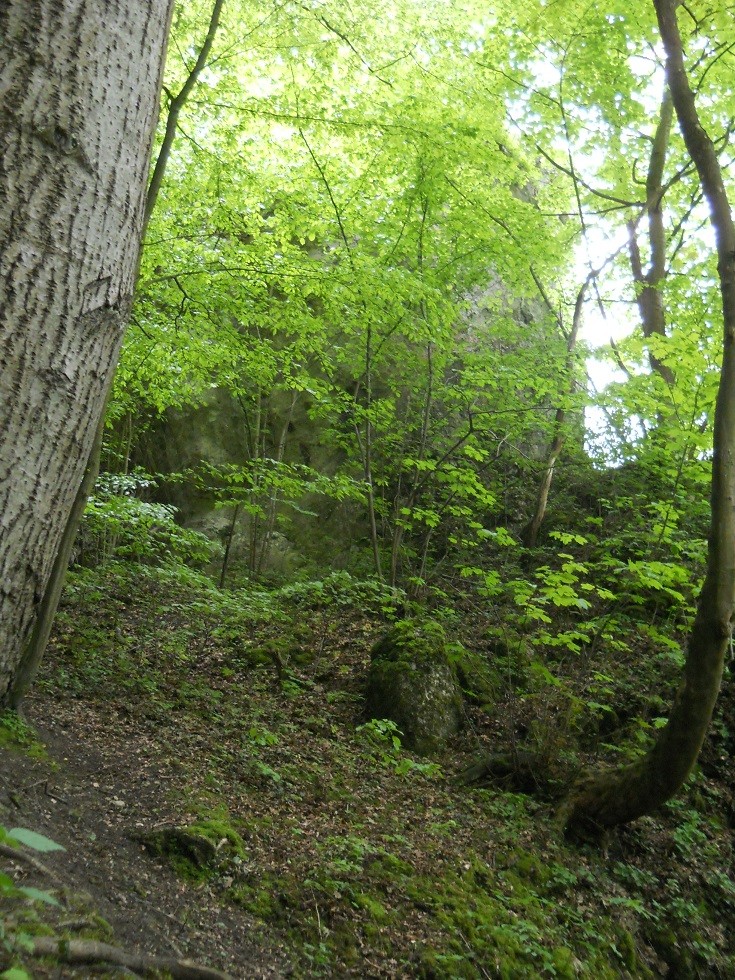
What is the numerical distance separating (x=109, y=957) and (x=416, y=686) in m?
4.72

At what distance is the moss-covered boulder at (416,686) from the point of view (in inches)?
252

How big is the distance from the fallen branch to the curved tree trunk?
3.83 meters

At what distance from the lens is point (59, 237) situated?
1.96 metres

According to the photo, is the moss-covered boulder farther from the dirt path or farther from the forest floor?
the dirt path

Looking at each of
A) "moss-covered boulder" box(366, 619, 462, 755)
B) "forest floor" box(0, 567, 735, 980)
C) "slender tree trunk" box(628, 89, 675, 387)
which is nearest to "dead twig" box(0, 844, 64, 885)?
"forest floor" box(0, 567, 735, 980)

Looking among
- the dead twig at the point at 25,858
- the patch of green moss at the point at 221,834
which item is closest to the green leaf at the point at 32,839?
the dead twig at the point at 25,858

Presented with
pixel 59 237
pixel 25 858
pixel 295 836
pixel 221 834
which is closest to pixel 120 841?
pixel 221 834

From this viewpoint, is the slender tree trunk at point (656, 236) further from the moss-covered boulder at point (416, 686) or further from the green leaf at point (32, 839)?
the green leaf at point (32, 839)

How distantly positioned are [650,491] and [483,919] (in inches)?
286

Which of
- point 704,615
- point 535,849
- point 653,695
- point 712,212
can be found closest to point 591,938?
point 535,849

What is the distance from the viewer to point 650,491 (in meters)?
10.1

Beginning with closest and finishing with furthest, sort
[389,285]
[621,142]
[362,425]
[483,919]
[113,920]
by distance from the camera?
[113,920]
[483,919]
[389,285]
[362,425]
[621,142]

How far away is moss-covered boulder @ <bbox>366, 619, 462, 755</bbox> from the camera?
6.39 m

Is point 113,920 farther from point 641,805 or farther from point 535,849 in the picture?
point 641,805
